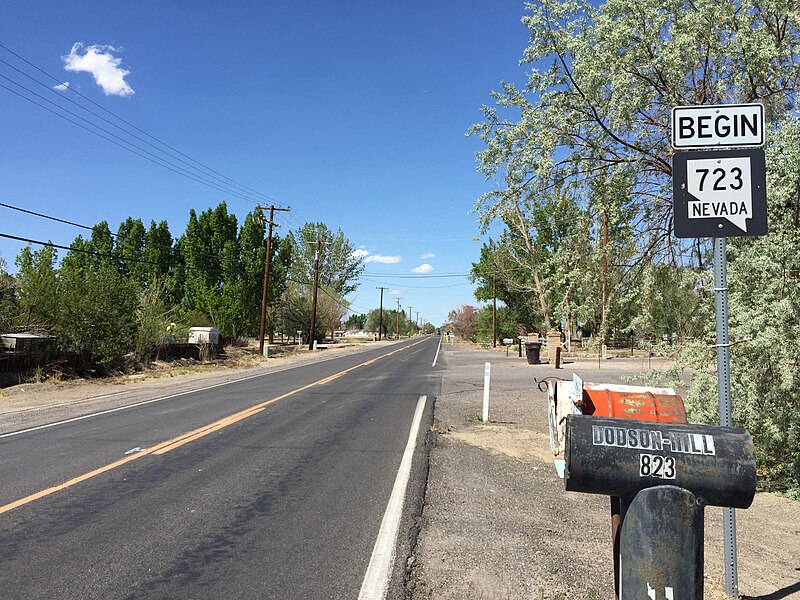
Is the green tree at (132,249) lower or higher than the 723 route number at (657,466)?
higher

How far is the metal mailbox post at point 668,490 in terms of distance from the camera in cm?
249

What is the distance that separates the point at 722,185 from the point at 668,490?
6.97 feet

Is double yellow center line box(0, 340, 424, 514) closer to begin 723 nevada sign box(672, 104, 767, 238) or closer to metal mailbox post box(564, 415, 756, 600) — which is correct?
metal mailbox post box(564, 415, 756, 600)

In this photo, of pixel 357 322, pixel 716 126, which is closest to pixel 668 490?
pixel 716 126

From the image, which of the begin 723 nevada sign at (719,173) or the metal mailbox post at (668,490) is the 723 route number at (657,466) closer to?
the metal mailbox post at (668,490)

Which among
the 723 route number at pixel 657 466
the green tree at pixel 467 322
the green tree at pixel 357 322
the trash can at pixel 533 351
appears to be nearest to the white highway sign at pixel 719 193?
the 723 route number at pixel 657 466

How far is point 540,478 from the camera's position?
6.54 metres

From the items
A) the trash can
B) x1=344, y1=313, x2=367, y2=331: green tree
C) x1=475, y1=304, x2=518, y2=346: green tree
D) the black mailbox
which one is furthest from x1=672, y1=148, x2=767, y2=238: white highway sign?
x1=344, y1=313, x2=367, y2=331: green tree

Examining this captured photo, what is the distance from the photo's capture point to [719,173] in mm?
3557

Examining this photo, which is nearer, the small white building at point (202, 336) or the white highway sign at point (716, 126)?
the white highway sign at point (716, 126)

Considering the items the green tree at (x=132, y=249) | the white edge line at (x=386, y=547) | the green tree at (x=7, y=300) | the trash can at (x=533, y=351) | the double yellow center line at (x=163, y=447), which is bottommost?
the double yellow center line at (x=163, y=447)

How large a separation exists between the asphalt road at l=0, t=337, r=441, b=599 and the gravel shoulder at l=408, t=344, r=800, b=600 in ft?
0.91

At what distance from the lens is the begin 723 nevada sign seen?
138 inches

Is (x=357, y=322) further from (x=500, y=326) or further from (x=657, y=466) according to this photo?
(x=657, y=466)
